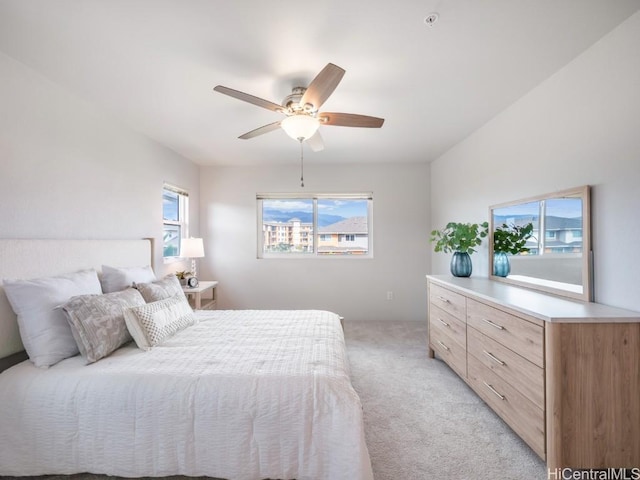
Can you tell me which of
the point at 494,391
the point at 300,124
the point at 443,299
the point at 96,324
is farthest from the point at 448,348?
the point at 96,324

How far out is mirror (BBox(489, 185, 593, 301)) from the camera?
1.74 metres

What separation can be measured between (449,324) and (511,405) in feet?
2.80

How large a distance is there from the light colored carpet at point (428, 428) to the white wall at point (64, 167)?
1.56 metres

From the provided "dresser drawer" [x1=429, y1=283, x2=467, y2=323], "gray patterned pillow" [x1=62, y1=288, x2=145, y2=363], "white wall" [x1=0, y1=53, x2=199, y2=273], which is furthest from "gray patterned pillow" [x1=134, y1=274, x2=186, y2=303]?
"dresser drawer" [x1=429, y1=283, x2=467, y2=323]

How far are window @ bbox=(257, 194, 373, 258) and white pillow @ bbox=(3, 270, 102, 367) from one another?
281cm

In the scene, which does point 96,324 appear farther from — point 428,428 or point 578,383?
point 578,383

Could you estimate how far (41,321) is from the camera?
1.58 meters

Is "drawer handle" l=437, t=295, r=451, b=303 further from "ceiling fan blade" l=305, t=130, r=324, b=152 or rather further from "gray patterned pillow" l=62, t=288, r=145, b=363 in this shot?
"gray patterned pillow" l=62, t=288, r=145, b=363

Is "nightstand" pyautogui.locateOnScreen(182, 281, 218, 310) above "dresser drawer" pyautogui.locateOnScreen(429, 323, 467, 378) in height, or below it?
above

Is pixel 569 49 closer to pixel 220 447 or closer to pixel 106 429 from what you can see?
pixel 220 447

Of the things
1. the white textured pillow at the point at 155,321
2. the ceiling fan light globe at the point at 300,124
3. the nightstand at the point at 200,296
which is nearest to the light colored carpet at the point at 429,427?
the white textured pillow at the point at 155,321

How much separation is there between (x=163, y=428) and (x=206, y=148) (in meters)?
3.01

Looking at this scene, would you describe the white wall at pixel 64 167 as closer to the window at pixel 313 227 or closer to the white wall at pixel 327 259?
the white wall at pixel 327 259

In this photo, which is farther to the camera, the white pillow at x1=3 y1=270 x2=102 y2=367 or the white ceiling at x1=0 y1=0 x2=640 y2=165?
the white pillow at x1=3 y1=270 x2=102 y2=367
